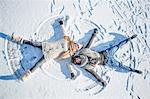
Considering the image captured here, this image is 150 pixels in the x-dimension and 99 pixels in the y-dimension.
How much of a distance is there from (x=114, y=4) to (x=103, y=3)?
0.21ft

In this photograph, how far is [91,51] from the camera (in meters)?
2.12

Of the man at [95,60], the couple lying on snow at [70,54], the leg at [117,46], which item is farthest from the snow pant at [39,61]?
the leg at [117,46]

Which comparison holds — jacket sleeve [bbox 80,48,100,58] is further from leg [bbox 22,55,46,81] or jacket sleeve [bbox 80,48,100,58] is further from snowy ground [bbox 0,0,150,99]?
leg [bbox 22,55,46,81]

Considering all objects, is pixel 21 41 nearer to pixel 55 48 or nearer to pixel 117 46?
pixel 55 48

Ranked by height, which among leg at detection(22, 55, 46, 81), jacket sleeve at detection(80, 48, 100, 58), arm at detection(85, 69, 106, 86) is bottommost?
arm at detection(85, 69, 106, 86)

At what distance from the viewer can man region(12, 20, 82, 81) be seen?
2.09m

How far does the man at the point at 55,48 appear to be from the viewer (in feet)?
6.84

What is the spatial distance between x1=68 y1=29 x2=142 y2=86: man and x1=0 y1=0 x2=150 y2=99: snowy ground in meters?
0.03

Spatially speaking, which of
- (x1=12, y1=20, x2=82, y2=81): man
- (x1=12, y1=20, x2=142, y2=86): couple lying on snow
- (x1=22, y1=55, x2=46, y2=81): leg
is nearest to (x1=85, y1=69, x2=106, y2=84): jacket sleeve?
(x1=12, y1=20, x2=142, y2=86): couple lying on snow

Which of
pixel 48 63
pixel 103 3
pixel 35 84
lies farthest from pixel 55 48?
pixel 103 3

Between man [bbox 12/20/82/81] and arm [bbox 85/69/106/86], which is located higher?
man [bbox 12/20/82/81]

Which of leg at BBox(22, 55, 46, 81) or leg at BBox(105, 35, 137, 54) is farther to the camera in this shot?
leg at BBox(105, 35, 137, 54)

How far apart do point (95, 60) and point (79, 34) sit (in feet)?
0.55

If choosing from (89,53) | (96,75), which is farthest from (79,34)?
(96,75)
